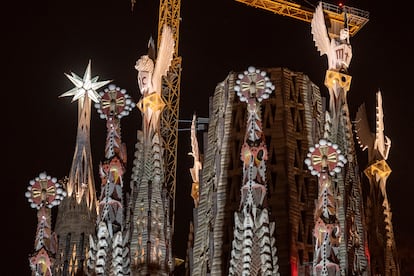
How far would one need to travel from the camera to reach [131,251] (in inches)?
1817

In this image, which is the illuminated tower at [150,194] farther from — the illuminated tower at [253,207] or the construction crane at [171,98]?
the construction crane at [171,98]

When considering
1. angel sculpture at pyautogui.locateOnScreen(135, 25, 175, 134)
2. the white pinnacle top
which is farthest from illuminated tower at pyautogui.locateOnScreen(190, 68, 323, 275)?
the white pinnacle top

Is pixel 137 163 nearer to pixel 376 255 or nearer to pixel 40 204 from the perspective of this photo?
pixel 40 204

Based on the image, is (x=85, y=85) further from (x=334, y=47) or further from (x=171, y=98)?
(x=334, y=47)

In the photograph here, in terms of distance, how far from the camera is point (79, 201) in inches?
2151

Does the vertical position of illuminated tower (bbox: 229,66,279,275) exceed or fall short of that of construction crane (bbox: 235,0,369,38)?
it falls short

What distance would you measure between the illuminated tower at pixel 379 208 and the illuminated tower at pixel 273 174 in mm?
4893

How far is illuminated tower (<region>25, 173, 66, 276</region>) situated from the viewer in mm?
42688

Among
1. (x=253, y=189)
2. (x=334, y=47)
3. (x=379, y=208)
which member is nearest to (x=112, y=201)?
(x=253, y=189)

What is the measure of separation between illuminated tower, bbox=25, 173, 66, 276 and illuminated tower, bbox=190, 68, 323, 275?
6154mm

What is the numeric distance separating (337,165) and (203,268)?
29.2 feet

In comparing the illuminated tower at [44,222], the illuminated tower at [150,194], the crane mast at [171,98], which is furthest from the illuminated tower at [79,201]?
the illuminated tower at [44,222]

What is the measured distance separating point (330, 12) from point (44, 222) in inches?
730

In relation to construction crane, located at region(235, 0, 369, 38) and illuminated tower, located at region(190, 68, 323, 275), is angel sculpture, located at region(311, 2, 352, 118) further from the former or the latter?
illuminated tower, located at region(190, 68, 323, 275)
